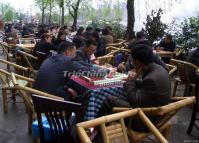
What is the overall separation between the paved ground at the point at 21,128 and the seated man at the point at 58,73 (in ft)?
2.63

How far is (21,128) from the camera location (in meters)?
5.55

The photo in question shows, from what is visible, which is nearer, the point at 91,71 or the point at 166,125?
the point at 166,125

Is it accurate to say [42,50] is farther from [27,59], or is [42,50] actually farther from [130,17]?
[130,17]

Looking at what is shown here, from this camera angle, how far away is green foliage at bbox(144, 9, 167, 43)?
12062 millimetres

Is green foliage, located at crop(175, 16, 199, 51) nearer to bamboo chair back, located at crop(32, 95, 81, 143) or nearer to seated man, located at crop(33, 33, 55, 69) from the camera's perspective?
seated man, located at crop(33, 33, 55, 69)

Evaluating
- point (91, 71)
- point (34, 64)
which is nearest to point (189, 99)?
point (91, 71)

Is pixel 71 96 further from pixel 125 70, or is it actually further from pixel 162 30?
pixel 162 30

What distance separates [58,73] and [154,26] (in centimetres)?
770

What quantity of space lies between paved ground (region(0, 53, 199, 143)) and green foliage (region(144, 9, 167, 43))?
5697 millimetres

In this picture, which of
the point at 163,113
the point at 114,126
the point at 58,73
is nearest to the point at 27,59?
the point at 58,73

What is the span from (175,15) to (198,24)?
2.37m

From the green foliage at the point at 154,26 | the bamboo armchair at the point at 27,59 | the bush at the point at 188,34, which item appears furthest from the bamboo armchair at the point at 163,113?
the green foliage at the point at 154,26

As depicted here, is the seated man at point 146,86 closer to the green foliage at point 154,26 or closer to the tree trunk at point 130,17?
the green foliage at point 154,26

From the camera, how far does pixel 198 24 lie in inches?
440
